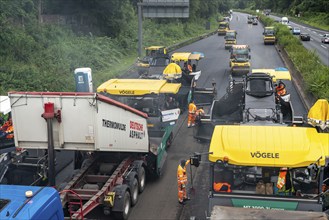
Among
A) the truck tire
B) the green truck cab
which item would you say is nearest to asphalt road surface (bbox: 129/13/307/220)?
the truck tire

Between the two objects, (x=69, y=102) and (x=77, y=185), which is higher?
(x=69, y=102)

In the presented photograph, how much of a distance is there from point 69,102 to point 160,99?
4904 mm

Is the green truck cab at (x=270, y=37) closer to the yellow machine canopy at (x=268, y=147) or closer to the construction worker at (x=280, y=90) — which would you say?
the construction worker at (x=280, y=90)

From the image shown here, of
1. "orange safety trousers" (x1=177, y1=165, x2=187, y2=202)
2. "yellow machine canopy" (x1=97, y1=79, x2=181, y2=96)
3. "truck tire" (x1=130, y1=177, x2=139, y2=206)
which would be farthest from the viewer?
"yellow machine canopy" (x1=97, y1=79, x2=181, y2=96)

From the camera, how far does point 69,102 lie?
35.1 feet

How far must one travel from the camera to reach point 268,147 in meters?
8.15

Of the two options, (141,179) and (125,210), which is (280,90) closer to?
(141,179)

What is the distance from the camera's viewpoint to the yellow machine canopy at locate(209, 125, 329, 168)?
795 centimetres

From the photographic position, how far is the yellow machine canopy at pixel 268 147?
7.95 m

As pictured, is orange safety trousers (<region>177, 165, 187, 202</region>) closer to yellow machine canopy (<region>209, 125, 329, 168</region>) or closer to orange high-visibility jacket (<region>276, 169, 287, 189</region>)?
yellow machine canopy (<region>209, 125, 329, 168</region>)

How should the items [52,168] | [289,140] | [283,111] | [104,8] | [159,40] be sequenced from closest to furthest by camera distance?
[289,140]
[52,168]
[283,111]
[104,8]
[159,40]

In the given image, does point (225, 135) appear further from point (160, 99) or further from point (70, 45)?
point (70, 45)

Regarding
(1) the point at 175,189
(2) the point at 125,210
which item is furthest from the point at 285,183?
(1) the point at 175,189

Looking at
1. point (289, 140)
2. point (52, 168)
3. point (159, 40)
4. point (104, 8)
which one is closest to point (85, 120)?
point (52, 168)
